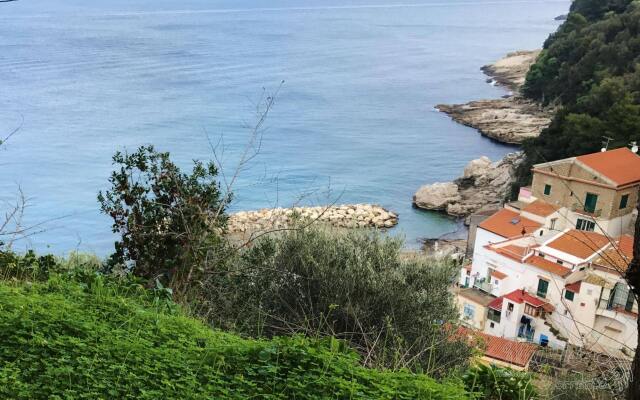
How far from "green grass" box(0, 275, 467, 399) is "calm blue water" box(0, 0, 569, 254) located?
3.36 metres

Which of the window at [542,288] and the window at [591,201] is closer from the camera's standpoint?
the window at [542,288]

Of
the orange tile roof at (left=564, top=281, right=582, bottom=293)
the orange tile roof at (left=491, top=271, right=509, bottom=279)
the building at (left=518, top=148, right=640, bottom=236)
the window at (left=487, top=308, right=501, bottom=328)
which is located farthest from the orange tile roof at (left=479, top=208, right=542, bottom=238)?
the orange tile roof at (left=564, top=281, right=582, bottom=293)

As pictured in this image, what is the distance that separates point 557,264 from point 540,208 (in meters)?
4.53

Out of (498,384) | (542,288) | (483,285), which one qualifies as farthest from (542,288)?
(498,384)

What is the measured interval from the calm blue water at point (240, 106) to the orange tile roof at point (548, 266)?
5.36 metres

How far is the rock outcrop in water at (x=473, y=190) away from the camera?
26219 millimetres

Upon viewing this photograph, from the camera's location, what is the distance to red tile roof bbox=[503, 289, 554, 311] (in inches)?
559

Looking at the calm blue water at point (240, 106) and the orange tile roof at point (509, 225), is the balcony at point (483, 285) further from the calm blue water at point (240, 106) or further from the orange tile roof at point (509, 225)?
the calm blue water at point (240, 106)

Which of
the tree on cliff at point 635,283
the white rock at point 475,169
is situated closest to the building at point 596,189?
the white rock at point 475,169

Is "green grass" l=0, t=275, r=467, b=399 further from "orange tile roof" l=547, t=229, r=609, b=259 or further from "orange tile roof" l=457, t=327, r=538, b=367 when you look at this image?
"orange tile roof" l=547, t=229, r=609, b=259

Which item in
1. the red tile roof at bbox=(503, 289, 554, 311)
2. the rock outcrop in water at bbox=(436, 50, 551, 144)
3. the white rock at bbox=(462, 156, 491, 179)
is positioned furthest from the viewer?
the rock outcrop in water at bbox=(436, 50, 551, 144)

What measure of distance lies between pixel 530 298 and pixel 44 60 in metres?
43.2

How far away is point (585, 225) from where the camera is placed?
59.1 ft

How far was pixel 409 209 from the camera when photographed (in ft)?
85.6
